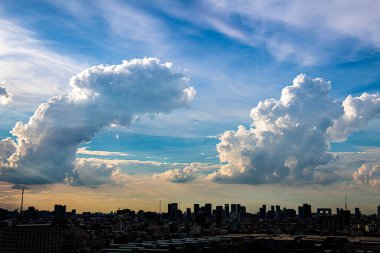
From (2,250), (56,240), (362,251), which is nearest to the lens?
(2,250)

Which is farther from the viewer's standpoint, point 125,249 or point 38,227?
point 125,249

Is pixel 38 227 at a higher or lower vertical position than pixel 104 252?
higher

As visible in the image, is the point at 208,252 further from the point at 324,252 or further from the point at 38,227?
the point at 38,227

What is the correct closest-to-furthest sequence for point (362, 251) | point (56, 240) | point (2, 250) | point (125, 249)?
point (2, 250) < point (56, 240) < point (125, 249) < point (362, 251)

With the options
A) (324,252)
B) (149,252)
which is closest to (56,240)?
(149,252)

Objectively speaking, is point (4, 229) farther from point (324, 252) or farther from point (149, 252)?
point (324, 252)

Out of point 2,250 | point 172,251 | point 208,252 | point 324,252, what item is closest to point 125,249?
point 172,251
